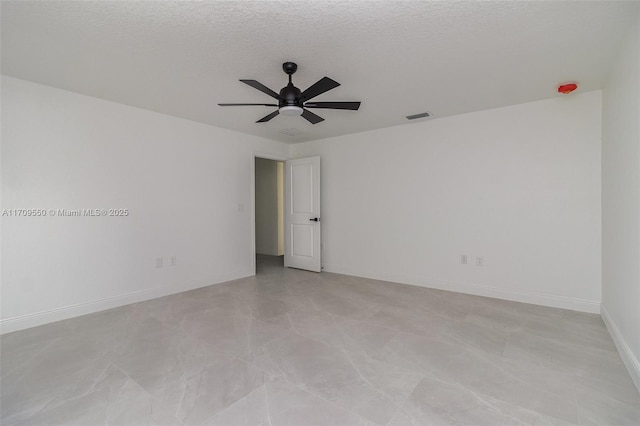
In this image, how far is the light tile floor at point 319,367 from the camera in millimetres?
1656

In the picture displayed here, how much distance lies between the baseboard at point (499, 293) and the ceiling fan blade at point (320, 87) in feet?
10.5

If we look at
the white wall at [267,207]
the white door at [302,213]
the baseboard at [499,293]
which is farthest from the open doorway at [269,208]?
the baseboard at [499,293]

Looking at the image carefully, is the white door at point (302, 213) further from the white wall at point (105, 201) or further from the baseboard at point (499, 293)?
the white wall at point (105, 201)

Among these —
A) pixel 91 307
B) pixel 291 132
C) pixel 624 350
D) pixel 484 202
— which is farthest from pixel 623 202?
pixel 91 307

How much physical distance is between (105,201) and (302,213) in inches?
121

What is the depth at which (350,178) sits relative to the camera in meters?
5.05

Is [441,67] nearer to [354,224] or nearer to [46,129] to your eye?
[354,224]

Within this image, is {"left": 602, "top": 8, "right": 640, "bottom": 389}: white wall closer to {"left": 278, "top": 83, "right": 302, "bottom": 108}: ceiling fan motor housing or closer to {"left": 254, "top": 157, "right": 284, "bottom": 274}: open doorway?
{"left": 278, "top": 83, "right": 302, "bottom": 108}: ceiling fan motor housing

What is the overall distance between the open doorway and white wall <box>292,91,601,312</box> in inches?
86.8

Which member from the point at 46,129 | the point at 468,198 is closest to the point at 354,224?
the point at 468,198

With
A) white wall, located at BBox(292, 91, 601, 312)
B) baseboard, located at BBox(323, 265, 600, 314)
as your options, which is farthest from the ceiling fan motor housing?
baseboard, located at BBox(323, 265, 600, 314)

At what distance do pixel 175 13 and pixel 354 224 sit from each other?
384cm

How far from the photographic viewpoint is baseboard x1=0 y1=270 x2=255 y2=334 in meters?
2.80

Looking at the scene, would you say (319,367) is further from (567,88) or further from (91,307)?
(567,88)
